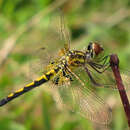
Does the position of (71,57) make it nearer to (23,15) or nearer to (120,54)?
(120,54)

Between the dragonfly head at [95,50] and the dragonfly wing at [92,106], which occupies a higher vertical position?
the dragonfly head at [95,50]

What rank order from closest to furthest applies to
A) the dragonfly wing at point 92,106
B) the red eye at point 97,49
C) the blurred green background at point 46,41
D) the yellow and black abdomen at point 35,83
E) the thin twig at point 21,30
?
the dragonfly wing at point 92,106 → the red eye at point 97,49 → the yellow and black abdomen at point 35,83 → the blurred green background at point 46,41 → the thin twig at point 21,30

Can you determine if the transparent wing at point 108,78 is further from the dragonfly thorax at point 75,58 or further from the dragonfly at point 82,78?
the dragonfly thorax at point 75,58

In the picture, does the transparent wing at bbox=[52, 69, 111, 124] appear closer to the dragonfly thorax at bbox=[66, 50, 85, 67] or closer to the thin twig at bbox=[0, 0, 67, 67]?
the dragonfly thorax at bbox=[66, 50, 85, 67]

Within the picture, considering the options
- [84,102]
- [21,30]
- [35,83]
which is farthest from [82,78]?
[21,30]

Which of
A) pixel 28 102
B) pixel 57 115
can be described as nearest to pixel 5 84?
pixel 28 102

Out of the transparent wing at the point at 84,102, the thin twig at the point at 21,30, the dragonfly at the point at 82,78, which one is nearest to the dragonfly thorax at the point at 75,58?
the dragonfly at the point at 82,78

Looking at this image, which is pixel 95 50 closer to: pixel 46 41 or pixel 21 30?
pixel 46 41
